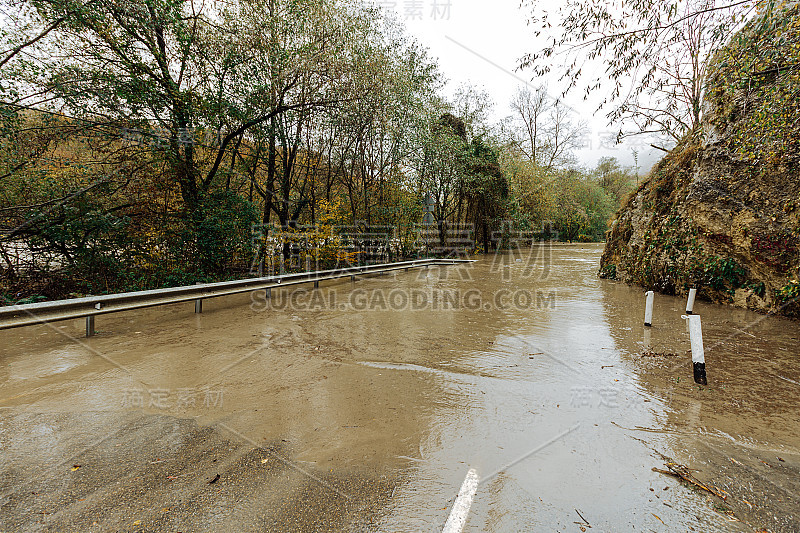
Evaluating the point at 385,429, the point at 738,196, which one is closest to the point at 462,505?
the point at 385,429

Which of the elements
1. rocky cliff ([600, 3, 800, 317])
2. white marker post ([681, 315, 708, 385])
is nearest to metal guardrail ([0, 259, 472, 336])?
white marker post ([681, 315, 708, 385])

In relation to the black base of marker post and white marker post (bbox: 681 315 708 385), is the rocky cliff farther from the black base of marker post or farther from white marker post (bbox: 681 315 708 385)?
the black base of marker post

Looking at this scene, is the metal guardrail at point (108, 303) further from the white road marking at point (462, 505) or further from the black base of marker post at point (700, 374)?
the black base of marker post at point (700, 374)

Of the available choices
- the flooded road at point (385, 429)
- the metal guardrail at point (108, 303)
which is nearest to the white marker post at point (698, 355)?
the flooded road at point (385, 429)

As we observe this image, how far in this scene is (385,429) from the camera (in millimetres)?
3186

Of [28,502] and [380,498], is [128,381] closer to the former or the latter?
[28,502]

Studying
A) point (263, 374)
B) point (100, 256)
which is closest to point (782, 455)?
point (263, 374)

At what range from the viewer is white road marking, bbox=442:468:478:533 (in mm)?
2080

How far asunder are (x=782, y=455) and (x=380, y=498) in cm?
332

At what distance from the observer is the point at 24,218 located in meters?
A: 6.89

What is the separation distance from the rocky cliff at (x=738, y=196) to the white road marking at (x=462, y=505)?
616 cm

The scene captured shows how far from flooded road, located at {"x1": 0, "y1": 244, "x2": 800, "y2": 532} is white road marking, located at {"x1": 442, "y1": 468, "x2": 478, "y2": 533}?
4 cm

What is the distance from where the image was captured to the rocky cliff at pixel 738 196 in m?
5.34

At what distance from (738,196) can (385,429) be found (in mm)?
11315
